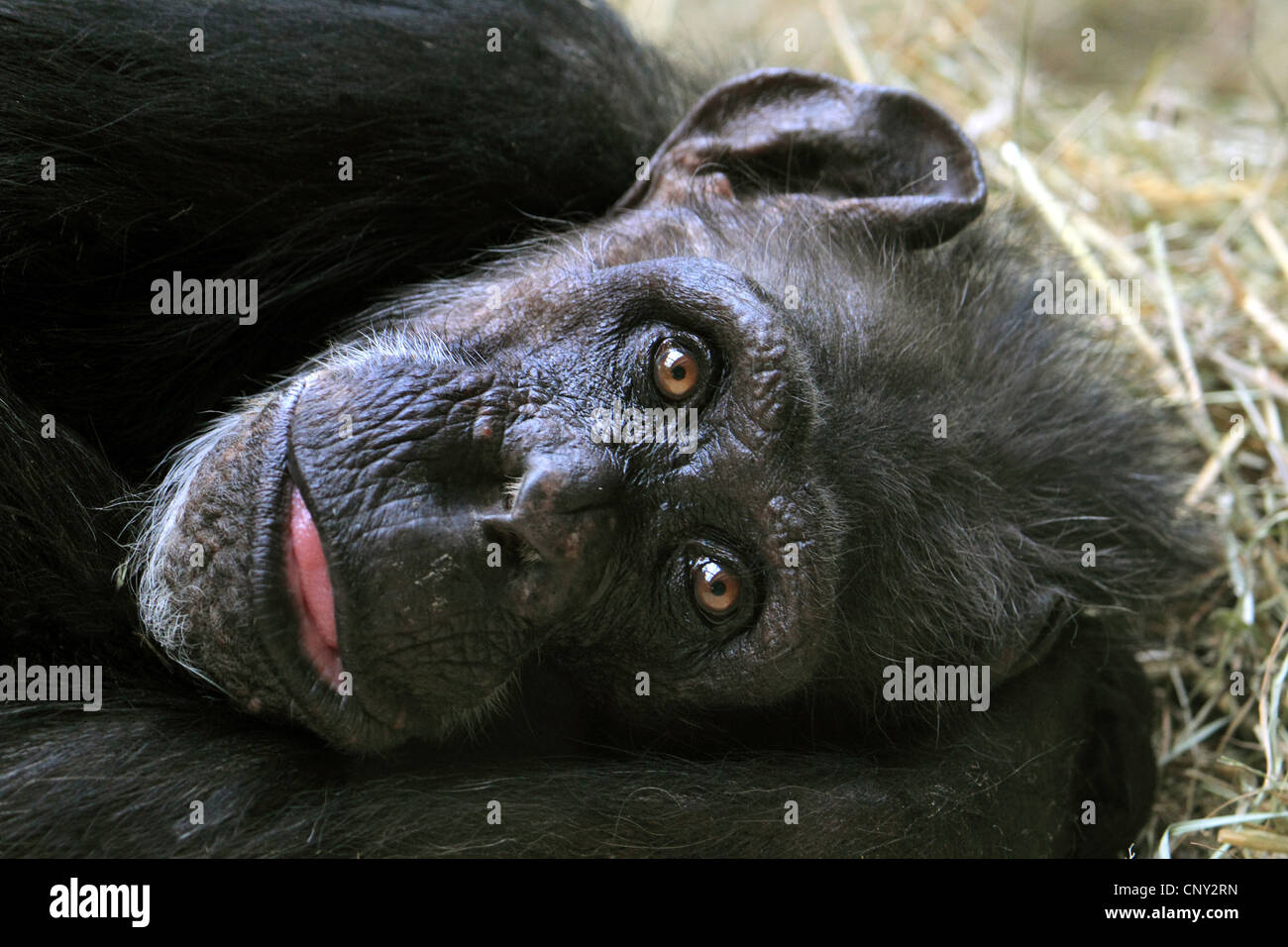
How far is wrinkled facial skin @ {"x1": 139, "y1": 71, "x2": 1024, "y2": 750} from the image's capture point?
288cm

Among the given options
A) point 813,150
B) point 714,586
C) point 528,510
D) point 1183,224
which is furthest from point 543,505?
point 1183,224

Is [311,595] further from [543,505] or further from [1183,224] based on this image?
[1183,224]

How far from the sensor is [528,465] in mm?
2965

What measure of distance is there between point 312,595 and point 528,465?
54 centimetres

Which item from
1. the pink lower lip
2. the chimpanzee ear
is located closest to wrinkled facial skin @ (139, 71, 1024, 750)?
the pink lower lip

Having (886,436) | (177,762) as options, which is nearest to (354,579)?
(177,762)

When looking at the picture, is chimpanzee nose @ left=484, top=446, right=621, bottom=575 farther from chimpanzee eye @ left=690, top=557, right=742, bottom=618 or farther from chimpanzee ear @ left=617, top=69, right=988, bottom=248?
chimpanzee ear @ left=617, top=69, right=988, bottom=248

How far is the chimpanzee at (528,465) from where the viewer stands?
9.61 feet

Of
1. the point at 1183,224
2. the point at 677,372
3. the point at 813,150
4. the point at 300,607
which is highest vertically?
the point at 1183,224

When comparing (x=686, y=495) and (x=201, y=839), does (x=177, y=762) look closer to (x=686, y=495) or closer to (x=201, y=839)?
(x=201, y=839)

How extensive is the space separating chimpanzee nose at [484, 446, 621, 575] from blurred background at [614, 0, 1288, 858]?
187 centimetres

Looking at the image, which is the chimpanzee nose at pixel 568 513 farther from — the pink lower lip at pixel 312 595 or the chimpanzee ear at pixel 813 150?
the chimpanzee ear at pixel 813 150

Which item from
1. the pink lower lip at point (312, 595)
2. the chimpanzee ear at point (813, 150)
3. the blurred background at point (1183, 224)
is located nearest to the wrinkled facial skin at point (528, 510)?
the pink lower lip at point (312, 595)

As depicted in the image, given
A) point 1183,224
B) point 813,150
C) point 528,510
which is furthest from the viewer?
point 1183,224
